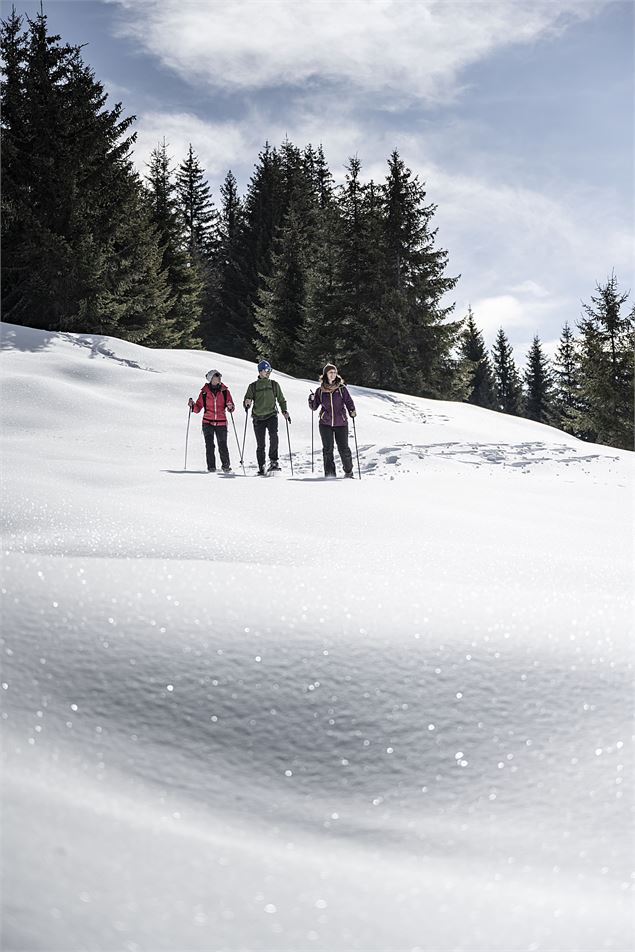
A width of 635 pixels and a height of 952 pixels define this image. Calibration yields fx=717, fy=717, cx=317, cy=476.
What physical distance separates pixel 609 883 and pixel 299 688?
2.79 feet

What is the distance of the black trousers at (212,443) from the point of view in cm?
1016

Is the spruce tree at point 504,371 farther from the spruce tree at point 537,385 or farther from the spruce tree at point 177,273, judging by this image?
the spruce tree at point 177,273

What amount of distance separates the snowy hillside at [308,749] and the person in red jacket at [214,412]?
6.58m

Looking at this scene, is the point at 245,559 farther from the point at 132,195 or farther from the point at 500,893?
the point at 132,195

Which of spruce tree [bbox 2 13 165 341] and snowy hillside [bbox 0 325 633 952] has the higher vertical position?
spruce tree [bbox 2 13 165 341]

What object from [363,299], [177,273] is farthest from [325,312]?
[177,273]

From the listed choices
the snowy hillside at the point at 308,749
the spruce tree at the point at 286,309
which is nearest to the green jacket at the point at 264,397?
the snowy hillside at the point at 308,749

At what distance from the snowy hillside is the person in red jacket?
21.6 feet

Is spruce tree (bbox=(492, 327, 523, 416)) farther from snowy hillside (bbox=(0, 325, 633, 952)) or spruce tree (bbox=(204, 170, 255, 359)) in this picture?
snowy hillside (bbox=(0, 325, 633, 952))

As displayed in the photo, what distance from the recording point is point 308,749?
71.1 inches

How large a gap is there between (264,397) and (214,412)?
0.75 meters

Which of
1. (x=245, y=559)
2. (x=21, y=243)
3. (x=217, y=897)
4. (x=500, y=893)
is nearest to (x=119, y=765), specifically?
(x=217, y=897)

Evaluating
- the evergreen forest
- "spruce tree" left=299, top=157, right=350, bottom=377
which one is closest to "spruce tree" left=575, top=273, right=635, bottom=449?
the evergreen forest

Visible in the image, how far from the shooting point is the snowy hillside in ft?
4.09
